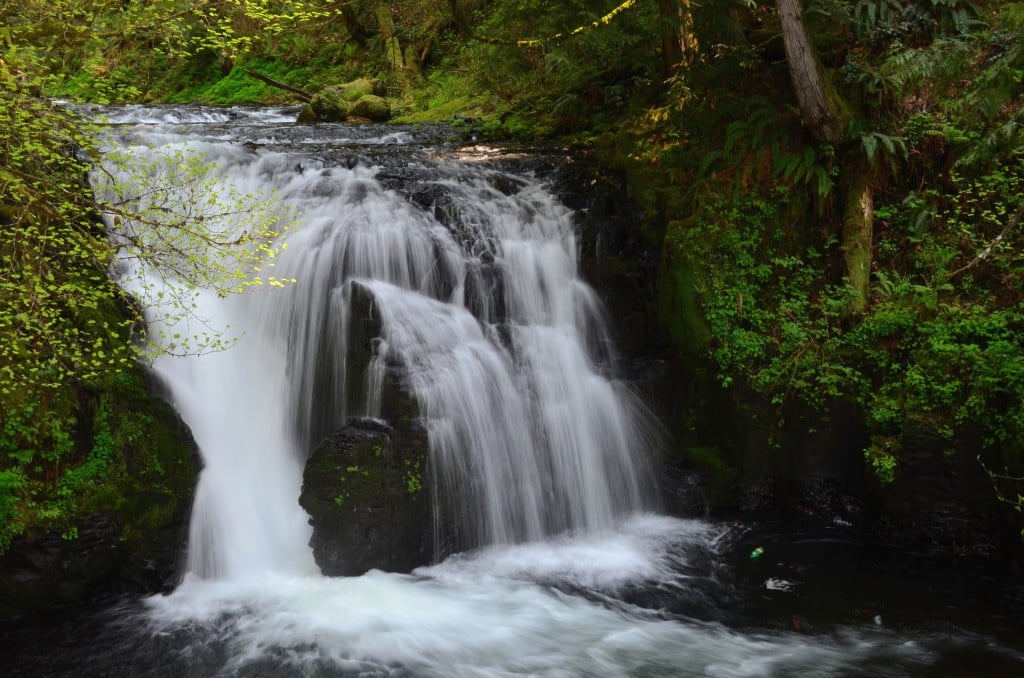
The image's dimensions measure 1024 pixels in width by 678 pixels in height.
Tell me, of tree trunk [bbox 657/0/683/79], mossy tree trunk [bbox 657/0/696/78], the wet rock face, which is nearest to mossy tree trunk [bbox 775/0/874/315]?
mossy tree trunk [bbox 657/0/696/78]

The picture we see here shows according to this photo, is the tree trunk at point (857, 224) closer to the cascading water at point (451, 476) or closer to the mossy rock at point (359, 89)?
the cascading water at point (451, 476)

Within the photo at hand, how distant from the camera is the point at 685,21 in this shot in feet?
27.6

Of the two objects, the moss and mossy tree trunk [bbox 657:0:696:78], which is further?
mossy tree trunk [bbox 657:0:696:78]

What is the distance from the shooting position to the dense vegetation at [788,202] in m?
5.64

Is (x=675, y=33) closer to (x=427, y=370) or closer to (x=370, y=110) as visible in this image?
(x=427, y=370)

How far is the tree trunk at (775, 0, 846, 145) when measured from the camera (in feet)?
24.0

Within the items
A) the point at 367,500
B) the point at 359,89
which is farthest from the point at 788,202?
the point at 359,89

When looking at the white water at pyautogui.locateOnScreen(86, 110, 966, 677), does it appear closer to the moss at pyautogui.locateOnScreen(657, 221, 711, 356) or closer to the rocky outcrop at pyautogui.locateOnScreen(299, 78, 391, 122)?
the moss at pyautogui.locateOnScreen(657, 221, 711, 356)

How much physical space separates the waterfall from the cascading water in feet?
0.07

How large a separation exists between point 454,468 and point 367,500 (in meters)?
0.90

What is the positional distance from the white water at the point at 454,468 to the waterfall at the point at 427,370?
0.02 metres

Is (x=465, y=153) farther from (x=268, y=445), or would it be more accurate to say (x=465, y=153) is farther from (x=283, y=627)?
(x=283, y=627)

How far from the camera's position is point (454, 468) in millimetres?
6688

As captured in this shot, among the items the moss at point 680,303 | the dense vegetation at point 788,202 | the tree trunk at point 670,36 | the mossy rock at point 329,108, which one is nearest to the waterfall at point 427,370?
the moss at point 680,303
